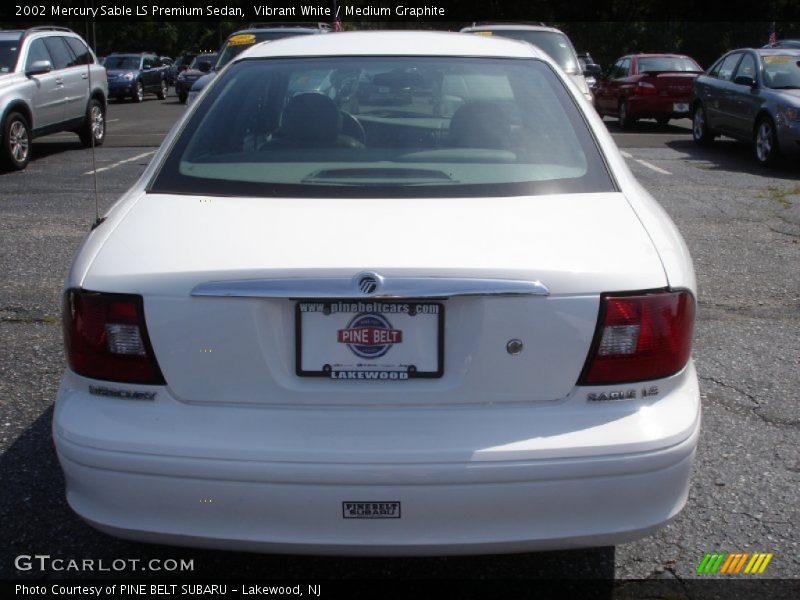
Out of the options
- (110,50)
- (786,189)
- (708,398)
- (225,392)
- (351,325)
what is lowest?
(110,50)

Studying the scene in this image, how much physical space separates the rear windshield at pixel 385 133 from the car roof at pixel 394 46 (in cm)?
7

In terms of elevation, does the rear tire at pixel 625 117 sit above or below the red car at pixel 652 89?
below

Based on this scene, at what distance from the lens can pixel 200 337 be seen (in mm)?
2604

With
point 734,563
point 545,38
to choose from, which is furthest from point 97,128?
point 734,563

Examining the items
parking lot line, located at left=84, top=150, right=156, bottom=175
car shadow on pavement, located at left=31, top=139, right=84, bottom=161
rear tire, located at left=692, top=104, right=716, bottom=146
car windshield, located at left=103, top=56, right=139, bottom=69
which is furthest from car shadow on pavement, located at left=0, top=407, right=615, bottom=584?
car windshield, located at left=103, top=56, right=139, bottom=69

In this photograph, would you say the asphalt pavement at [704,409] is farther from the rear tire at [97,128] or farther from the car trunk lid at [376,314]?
the rear tire at [97,128]

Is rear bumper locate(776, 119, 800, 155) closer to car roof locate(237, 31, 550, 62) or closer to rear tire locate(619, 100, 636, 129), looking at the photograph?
rear tire locate(619, 100, 636, 129)

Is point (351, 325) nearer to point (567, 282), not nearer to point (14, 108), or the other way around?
point (567, 282)

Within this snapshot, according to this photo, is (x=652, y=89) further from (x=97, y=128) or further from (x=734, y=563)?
(x=734, y=563)

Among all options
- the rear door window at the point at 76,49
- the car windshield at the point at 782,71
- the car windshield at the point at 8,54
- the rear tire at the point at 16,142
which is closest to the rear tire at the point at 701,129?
the car windshield at the point at 782,71

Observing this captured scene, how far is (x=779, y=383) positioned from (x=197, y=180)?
3066 millimetres

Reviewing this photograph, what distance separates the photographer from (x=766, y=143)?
12.8 meters

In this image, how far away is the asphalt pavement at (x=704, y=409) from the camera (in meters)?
3.27

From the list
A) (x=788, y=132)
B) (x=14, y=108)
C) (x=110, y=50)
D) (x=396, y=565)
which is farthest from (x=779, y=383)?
(x=110, y=50)
